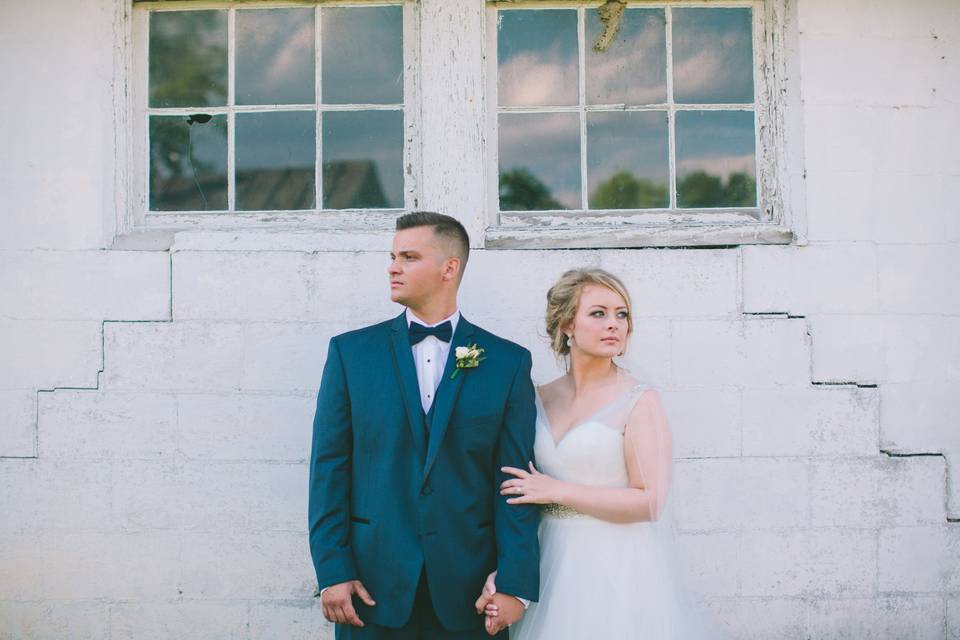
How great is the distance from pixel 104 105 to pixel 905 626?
153 inches

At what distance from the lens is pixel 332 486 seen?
8.66ft

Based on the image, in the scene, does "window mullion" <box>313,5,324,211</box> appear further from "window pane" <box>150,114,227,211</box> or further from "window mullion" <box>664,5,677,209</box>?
"window mullion" <box>664,5,677,209</box>

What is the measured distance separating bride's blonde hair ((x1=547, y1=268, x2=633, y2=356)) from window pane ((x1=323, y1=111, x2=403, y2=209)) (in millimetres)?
1016

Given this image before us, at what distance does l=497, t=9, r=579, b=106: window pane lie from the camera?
3.71 m

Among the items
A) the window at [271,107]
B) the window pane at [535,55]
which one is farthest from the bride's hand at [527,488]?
the window pane at [535,55]

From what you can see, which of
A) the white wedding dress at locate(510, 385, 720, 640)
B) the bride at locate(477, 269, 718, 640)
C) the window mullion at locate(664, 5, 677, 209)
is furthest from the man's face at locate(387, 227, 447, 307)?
the window mullion at locate(664, 5, 677, 209)

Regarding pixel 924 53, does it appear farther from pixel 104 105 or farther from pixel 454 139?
pixel 104 105

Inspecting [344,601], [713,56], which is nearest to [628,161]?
[713,56]

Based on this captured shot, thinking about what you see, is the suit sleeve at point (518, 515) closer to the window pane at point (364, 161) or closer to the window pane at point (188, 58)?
the window pane at point (364, 161)

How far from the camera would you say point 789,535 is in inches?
138

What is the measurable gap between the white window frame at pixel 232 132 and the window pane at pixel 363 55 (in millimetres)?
30

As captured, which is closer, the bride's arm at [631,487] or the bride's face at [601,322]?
the bride's arm at [631,487]

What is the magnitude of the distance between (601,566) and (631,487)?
0.27 meters

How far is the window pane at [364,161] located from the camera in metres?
3.68
